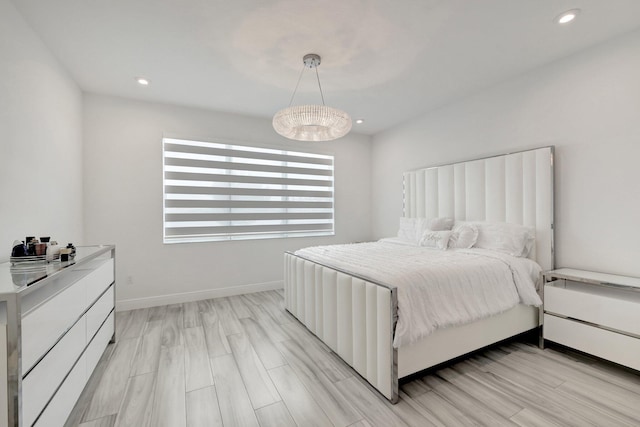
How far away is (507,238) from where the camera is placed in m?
2.76

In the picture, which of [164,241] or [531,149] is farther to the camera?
[164,241]

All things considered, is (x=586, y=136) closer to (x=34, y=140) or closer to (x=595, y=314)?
(x=595, y=314)

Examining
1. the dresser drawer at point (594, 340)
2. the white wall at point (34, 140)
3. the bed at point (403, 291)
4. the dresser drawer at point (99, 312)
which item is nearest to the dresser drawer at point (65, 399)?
the dresser drawer at point (99, 312)

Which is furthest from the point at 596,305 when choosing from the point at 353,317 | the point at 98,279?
the point at 98,279

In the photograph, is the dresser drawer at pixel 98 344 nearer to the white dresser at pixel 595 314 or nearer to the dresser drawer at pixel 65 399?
the dresser drawer at pixel 65 399

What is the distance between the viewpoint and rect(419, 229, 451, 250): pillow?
3033 mm

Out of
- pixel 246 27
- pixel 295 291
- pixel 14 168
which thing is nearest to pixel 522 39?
pixel 246 27

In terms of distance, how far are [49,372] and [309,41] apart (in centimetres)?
269

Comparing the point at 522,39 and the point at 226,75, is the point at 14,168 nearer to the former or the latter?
the point at 226,75

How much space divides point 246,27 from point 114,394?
2.78 metres

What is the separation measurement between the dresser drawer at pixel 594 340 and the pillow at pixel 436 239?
3.45 ft

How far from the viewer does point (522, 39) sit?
2.30 m

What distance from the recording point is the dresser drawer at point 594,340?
1.92 m

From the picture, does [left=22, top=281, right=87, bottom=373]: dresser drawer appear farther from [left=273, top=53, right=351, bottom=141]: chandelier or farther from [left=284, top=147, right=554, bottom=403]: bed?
[left=273, top=53, right=351, bottom=141]: chandelier
